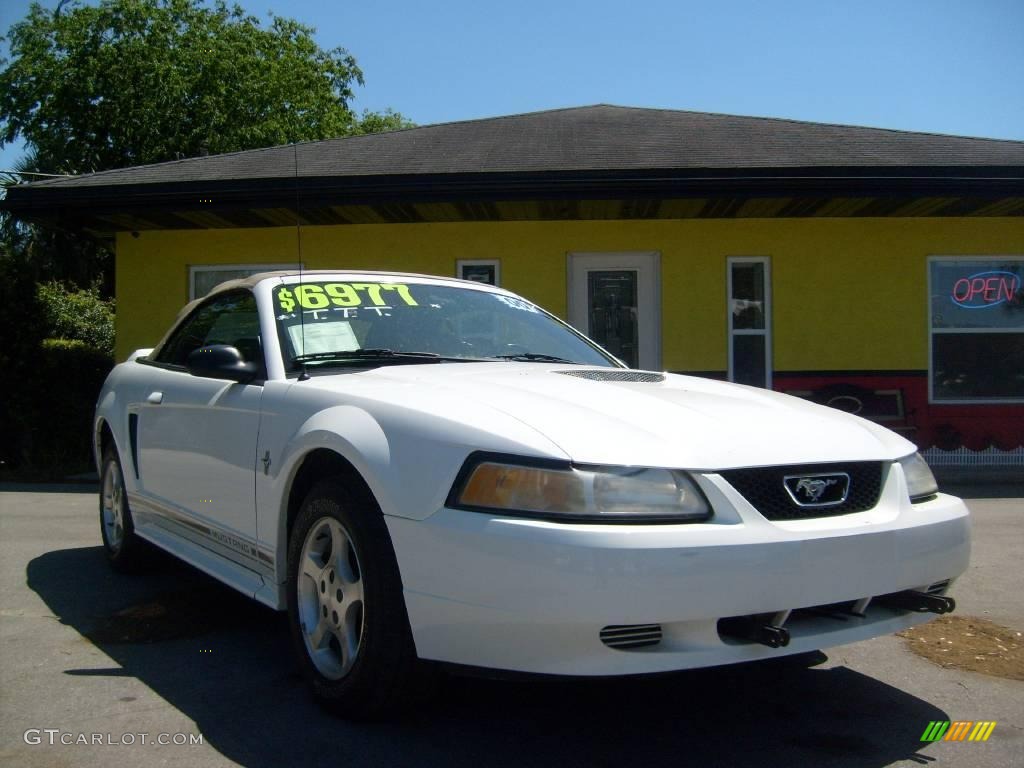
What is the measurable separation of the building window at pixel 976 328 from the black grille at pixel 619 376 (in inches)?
332

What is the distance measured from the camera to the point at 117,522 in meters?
5.27

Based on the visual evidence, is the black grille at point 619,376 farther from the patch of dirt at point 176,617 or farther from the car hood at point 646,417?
the patch of dirt at point 176,617

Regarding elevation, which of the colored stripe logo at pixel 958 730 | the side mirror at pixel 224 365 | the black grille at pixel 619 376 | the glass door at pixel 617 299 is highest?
the glass door at pixel 617 299

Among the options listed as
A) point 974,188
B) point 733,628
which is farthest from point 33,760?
point 974,188

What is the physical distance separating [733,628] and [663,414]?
27.1 inches

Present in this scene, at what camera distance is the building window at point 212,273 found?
11781mm

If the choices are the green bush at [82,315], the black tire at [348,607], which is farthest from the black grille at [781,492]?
the green bush at [82,315]

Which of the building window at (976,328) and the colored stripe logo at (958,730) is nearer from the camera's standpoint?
the colored stripe logo at (958,730)

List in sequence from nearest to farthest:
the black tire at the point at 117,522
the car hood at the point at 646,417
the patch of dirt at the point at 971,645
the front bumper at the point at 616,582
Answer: the front bumper at the point at 616,582
the car hood at the point at 646,417
the patch of dirt at the point at 971,645
the black tire at the point at 117,522

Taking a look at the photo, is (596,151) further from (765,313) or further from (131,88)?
(131,88)

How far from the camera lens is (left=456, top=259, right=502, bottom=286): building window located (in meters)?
11.4

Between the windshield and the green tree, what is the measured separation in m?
28.7

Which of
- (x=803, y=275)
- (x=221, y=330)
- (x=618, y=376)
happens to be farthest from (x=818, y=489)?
(x=803, y=275)

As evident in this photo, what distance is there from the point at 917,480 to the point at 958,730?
0.81 metres
